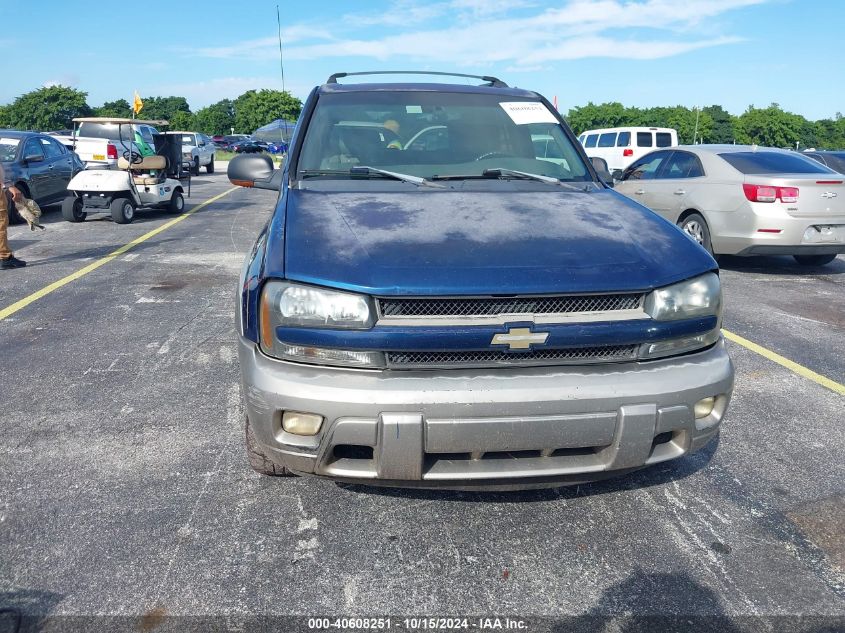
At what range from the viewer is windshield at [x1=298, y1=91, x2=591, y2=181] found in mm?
3744

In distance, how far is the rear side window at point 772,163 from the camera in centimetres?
823

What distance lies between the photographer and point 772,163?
27.6 feet

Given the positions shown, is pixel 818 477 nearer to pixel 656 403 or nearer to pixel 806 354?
pixel 656 403

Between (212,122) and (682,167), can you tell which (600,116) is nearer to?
(212,122)

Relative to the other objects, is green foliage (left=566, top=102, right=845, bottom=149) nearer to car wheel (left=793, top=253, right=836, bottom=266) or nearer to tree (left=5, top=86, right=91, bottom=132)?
tree (left=5, top=86, right=91, bottom=132)

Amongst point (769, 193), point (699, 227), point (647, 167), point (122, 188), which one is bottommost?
point (699, 227)

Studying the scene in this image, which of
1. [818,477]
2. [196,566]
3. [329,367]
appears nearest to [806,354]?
[818,477]

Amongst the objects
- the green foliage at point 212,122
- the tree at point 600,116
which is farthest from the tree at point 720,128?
the green foliage at point 212,122

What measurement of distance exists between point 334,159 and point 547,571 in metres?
2.28

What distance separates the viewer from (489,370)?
2467 millimetres

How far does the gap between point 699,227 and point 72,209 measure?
9.60 meters

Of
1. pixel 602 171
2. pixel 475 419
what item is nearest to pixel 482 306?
pixel 475 419

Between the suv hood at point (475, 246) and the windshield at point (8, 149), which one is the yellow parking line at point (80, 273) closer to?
the windshield at point (8, 149)

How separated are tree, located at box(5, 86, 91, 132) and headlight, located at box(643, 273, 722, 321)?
95.3m
